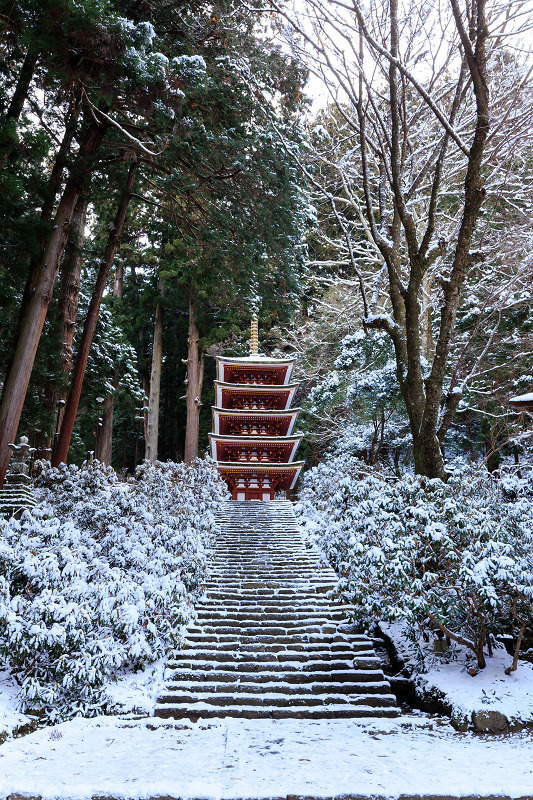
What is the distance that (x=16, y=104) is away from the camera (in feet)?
26.2

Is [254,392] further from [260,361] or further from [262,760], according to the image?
[262,760]

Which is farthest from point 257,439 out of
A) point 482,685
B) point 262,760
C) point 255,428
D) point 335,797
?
point 335,797

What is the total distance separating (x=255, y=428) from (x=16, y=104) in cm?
1282

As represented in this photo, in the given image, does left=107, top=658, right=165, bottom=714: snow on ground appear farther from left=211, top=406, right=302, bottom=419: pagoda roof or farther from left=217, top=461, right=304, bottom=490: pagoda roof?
left=211, top=406, right=302, bottom=419: pagoda roof

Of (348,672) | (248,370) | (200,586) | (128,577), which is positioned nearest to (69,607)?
(128,577)

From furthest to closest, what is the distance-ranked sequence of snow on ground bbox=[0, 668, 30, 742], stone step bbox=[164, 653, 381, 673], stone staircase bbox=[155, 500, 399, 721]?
stone step bbox=[164, 653, 381, 673] → stone staircase bbox=[155, 500, 399, 721] → snow on ground bbox=[0, 668, 30, 742]

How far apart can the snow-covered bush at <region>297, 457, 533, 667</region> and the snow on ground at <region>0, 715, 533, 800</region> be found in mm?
866

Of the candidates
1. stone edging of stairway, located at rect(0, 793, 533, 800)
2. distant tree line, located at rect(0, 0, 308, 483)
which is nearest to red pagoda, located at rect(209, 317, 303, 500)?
distant tree line, located at rect(0, 0, 308, 483)

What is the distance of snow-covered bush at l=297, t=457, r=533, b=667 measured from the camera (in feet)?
14.3

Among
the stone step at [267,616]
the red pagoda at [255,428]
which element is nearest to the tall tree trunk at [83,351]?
the stone step at [267,616]

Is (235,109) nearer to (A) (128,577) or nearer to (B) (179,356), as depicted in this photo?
(A) (128,577)

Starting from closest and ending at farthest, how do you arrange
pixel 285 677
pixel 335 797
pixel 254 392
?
pixel 335 797
pixel 285 677
pixel 254 392

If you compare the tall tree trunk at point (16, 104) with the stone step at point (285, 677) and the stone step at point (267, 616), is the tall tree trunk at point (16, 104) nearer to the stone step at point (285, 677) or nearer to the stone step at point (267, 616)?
the stone step at point (267, 616)

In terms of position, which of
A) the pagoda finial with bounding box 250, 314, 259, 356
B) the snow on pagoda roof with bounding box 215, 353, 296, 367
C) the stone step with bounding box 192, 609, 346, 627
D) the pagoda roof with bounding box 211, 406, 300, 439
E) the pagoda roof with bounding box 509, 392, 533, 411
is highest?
the pagoda finial with bounding box 250, 314, 259, 356
